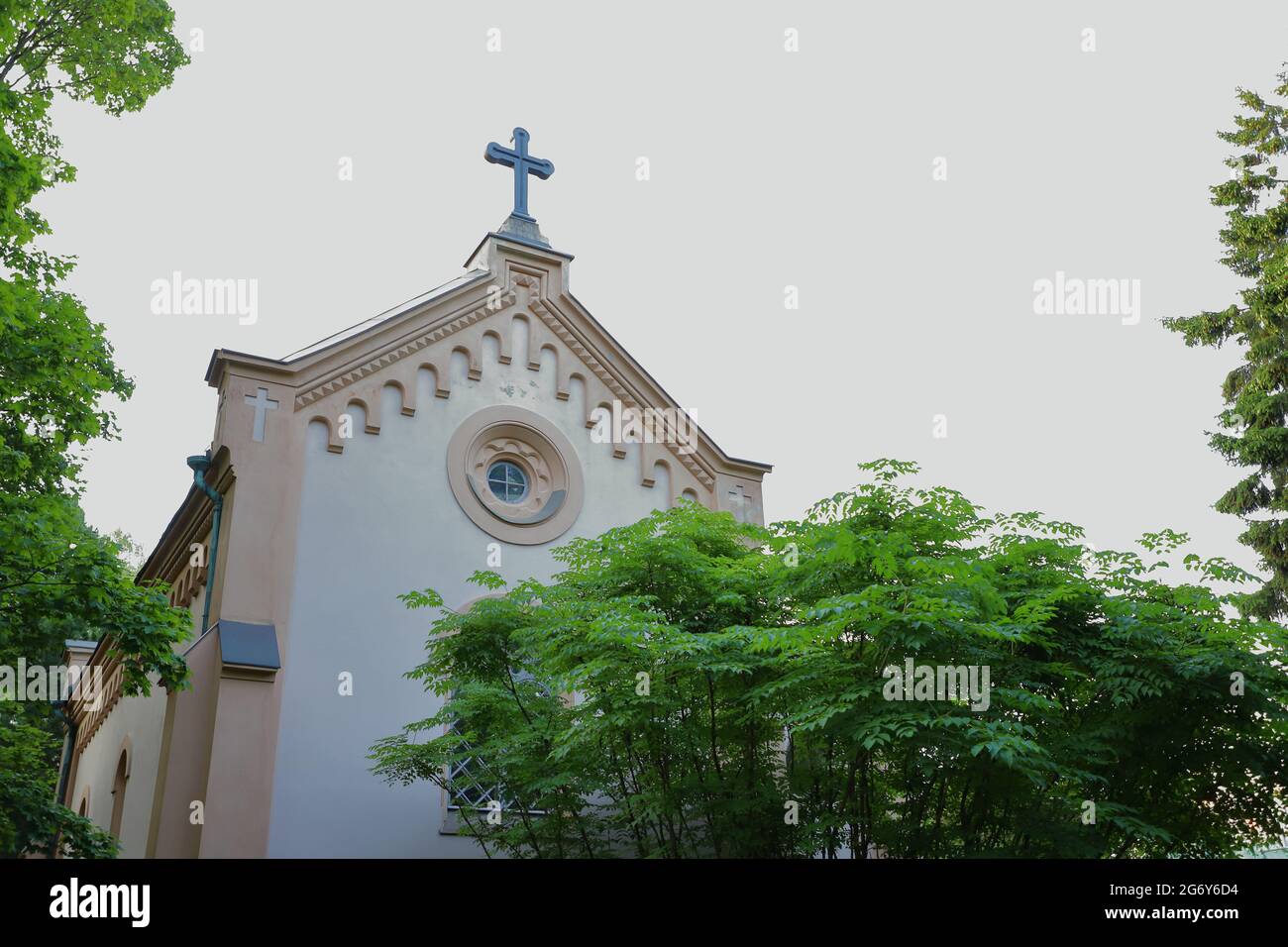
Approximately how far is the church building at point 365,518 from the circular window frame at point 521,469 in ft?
0.12

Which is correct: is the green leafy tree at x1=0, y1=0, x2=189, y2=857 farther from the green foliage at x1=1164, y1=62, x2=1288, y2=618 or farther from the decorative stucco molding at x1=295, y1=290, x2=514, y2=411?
the green foliage at x1=1164, y1=62, x2=1288, y2=618

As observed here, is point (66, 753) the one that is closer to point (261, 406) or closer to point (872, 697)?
point (261, 406)

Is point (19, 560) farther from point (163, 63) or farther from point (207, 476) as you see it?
point (163, 63)

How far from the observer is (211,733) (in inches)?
566

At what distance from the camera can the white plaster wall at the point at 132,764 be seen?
15641mm

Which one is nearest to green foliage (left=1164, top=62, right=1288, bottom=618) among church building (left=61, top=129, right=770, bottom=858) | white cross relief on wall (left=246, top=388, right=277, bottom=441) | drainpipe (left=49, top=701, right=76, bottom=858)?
church building (left=61, top=129, right=770, bottom=858)

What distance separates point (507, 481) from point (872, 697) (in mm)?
9566

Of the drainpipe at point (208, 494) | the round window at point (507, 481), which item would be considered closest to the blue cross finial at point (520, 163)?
the round window at point (507, 481)

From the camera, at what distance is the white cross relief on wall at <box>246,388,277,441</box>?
1636 cm

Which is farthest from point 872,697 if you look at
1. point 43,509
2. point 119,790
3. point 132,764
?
point 119,790

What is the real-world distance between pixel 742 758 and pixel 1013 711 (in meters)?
3.15

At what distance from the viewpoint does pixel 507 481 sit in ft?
60.8

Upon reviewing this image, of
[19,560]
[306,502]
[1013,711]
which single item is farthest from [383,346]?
[1013,711]

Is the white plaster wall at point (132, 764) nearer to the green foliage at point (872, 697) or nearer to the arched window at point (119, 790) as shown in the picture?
the arched window at point (119, 790)
